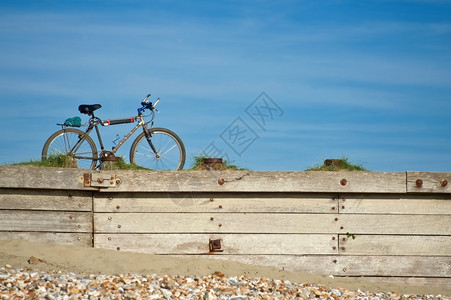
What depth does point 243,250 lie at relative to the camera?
888 cm

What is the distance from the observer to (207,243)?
8.84 meters

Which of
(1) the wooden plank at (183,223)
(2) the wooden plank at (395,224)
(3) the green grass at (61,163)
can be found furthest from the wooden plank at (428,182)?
(3) the green grass at (61,163)

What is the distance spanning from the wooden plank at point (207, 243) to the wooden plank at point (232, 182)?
708 mm

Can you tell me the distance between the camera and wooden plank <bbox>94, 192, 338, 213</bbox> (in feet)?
29.1

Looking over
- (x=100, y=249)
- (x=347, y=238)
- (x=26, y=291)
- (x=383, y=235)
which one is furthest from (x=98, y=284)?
(x=383, y=235)

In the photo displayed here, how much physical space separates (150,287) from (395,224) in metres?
4.23

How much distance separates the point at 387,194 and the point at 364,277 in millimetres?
1357

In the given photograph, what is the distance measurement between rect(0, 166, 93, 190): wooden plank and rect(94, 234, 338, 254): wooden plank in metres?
0.90

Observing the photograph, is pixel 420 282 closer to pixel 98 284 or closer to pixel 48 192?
pixel 98 284

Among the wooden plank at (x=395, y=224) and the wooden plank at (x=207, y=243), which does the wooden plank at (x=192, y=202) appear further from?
the wooden plank at (x=395, y=224)

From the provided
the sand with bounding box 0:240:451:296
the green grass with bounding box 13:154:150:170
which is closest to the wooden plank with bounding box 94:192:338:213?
the sand with bounding box 0:240:451:296

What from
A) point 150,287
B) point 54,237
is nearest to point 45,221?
point 54,237

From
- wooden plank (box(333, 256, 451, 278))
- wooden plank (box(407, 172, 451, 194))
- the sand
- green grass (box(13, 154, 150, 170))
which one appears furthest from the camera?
green grass (box(13, 154, 150, 170))

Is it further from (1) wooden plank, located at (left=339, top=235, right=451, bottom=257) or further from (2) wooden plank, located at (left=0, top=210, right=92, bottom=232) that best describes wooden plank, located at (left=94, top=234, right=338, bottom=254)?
(1) wooden plank, located at (left=339, top=235, right=451, bottom=257)
